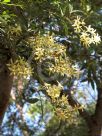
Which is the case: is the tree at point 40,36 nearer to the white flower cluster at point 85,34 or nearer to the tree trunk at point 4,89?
the white flower cluster at point 85,34

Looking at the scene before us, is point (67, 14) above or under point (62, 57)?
above

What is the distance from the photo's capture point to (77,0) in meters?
3.08

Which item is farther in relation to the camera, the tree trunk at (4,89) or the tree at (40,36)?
the tree trunk at (4,89)

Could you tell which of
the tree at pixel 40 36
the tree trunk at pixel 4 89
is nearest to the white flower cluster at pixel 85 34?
the tree at pixel 40 36

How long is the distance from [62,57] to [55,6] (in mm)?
334

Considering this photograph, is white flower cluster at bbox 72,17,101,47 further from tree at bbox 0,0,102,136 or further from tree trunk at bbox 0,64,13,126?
tree trunk at bbox 0,64,13,126

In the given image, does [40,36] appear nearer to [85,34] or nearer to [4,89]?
[85,34]

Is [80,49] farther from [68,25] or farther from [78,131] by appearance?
[78,131]

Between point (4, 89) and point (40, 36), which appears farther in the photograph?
point (4, 89)

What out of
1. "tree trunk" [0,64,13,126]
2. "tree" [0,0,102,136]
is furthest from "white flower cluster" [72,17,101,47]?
"tree trunk" [0,64,13,126]

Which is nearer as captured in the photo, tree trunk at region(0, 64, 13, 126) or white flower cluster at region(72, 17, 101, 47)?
white flower cluster at region(72, 17, 101, 47)

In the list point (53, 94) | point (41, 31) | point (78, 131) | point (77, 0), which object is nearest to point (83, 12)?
point (77, 0)

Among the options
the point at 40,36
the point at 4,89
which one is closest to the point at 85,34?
the point at 40,36

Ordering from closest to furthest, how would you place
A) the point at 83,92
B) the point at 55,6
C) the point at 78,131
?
the point at 55,6, the point at 78,131, the point at 83,92
